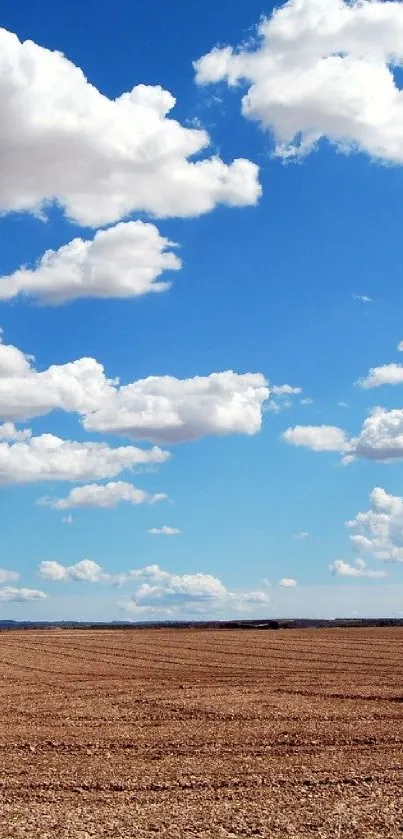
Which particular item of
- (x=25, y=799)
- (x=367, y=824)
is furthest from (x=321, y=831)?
(x=25, y=799)

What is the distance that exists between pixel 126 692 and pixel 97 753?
1067cm

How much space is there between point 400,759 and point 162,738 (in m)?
4.89

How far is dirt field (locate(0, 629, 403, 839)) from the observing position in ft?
39.4

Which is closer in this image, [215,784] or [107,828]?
[107,828]

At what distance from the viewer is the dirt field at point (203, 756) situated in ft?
39.4

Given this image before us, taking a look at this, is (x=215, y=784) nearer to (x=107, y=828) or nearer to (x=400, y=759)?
(x=107, y=828)

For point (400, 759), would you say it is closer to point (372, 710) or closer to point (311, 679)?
point (372, 710)

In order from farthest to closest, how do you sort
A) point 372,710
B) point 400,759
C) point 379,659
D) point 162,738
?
point 379,659, point 372,710, point 162,738, point 400,759

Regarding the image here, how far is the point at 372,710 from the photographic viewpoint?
889 inches

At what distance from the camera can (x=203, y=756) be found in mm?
16328

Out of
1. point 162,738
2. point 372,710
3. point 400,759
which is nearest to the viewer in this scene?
point 400,759

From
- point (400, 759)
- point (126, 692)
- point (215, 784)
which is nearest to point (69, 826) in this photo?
point (215, 784)

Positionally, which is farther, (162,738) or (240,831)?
(162,738)

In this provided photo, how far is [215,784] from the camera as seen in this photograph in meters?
14.0
